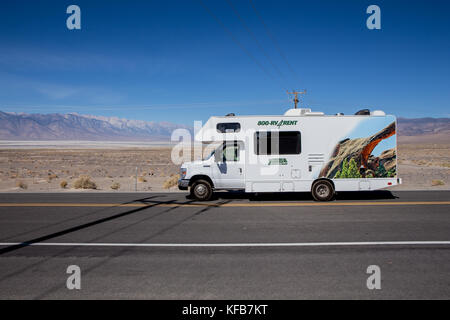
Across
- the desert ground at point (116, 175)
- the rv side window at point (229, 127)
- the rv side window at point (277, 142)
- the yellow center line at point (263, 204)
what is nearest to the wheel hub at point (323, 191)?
the yellow center line at point (263, 204)

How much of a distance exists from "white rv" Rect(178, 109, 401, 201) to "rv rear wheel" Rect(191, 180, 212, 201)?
146cm

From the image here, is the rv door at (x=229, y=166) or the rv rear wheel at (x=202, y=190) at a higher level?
the rv door at (x=229, y=166)

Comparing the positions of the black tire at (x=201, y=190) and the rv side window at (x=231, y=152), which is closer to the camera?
the rv side window at (x=231, y=152)

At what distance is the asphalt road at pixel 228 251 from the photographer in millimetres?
4637

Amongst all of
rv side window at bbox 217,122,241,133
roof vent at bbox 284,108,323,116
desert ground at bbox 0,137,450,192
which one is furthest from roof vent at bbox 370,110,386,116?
desert ground at bbox 0,137,450,192

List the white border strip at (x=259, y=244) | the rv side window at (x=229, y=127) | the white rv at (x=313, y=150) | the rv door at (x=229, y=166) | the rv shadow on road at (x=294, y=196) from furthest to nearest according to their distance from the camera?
the rv shadow on road at (x=294, y=196) < the rv door at (x=229, y=166) < the rv side window at (x=229, y=127) < the white rv at (x=313, y=150) < the white border strip at (x=259, y=244)

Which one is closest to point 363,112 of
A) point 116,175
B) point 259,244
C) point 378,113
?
point 378,113

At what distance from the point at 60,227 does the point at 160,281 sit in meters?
4.87

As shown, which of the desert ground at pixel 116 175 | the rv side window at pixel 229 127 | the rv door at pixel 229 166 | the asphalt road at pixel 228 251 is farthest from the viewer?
the desert ground at pixel 116 175

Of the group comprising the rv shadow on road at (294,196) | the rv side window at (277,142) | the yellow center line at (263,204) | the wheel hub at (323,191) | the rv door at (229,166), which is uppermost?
Answer: the rv side window at (277,142)

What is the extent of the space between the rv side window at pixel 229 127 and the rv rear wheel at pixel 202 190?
209 cm

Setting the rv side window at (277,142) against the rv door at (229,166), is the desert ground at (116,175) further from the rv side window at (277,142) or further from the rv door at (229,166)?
the rv side window at (277,142)

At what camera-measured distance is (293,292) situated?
451 cm
